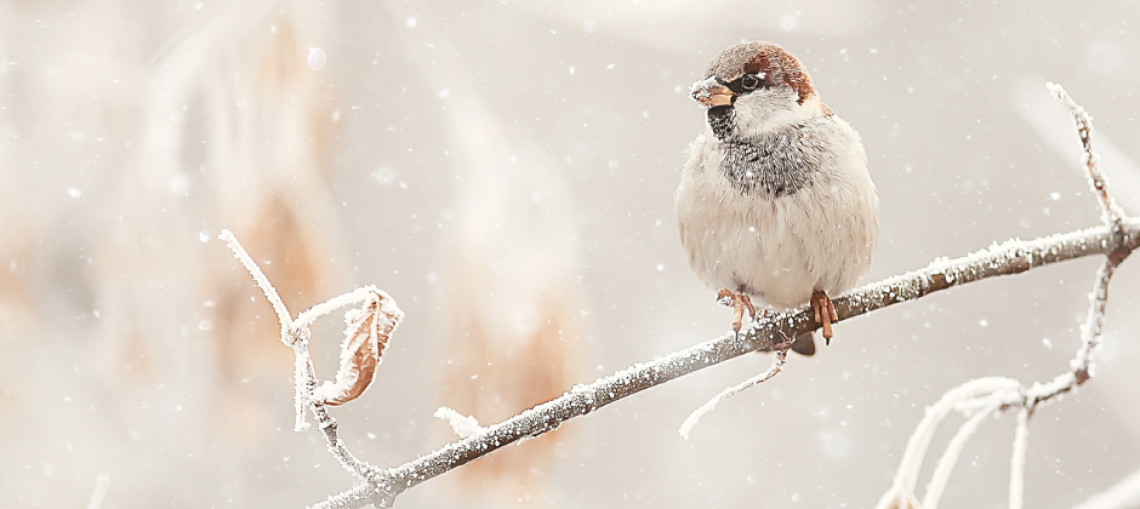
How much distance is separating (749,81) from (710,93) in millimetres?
100

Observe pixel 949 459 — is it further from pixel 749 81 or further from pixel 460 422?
pixel 749 81

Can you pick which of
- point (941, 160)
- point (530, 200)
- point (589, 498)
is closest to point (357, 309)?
point (530, 200)

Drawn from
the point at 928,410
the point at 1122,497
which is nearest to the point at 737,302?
the point at 928,410

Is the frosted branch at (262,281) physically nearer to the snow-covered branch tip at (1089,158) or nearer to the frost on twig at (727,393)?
the frost on twig at (727,393)

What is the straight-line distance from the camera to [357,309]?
75cm

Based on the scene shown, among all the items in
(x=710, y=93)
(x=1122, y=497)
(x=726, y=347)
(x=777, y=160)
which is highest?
(x=710, y=93)

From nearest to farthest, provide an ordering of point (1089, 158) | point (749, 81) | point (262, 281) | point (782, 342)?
point (262, 281) < point (1089, 158) < point (782, 342) < point (749, 81)

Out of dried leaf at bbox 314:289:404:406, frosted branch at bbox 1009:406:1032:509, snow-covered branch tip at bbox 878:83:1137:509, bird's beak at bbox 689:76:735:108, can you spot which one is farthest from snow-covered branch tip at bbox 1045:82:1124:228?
dried leaf at bbox 314:289:404:406

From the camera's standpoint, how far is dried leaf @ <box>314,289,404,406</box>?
73 cm

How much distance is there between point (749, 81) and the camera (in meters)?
1.43

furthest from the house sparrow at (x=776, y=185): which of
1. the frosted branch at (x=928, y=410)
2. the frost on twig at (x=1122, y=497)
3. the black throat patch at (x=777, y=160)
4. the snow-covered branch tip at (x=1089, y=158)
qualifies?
the frost on twig at (x=1122, y=497)

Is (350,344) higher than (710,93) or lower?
lower

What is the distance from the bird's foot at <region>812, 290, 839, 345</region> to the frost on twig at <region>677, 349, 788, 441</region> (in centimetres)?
23

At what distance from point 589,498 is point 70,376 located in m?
2.85
